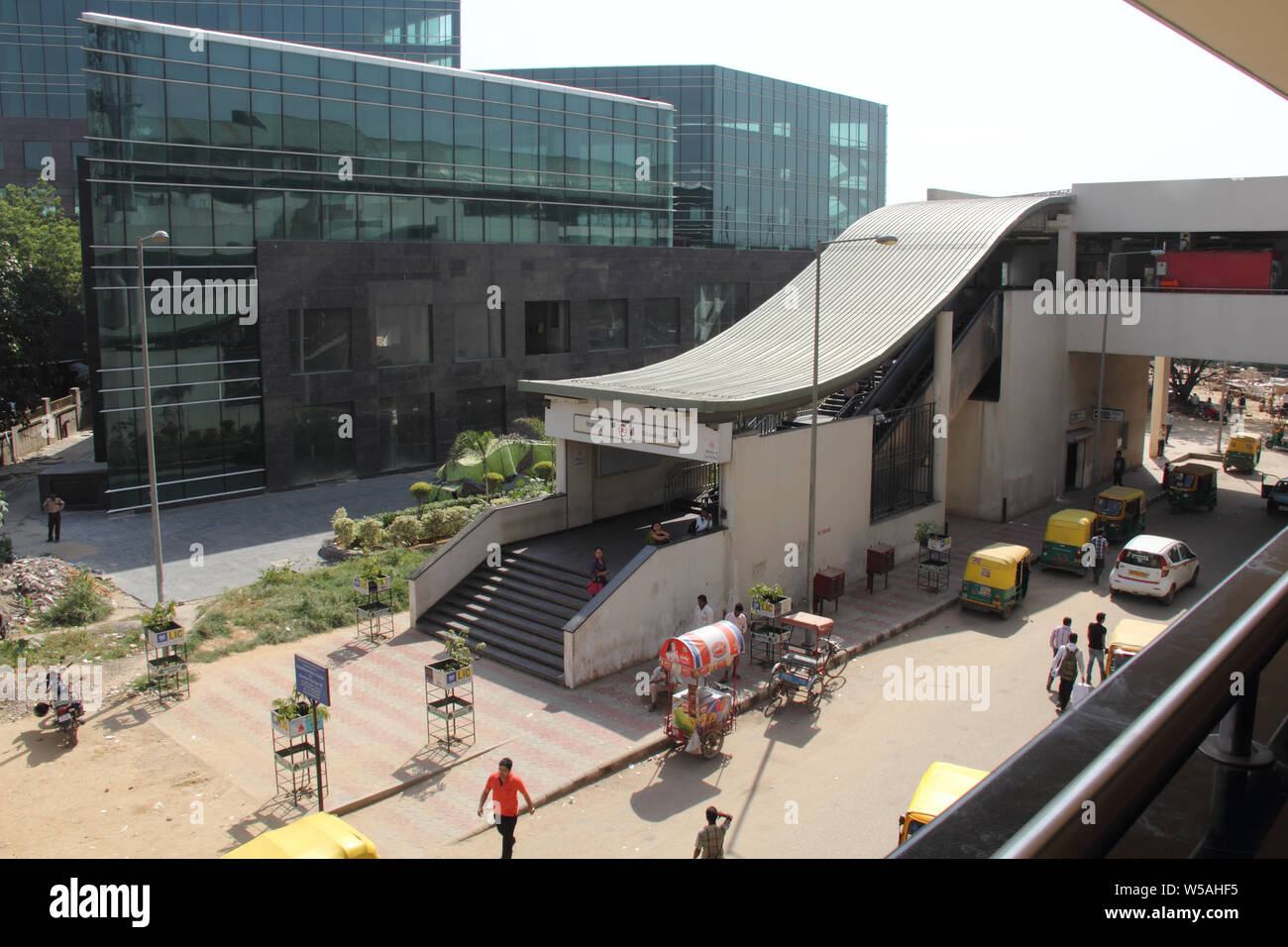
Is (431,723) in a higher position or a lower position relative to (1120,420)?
lower

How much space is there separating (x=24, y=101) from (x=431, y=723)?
72.8 meters

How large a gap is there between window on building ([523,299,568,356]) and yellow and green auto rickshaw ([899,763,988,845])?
31544mm

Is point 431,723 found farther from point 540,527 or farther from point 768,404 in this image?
point 768,404

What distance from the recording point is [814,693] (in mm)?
19031

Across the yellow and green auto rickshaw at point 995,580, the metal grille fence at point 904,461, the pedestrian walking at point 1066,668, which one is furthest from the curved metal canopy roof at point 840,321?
the pedestrian walking at point 1066,668

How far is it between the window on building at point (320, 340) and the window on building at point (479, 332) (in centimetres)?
473

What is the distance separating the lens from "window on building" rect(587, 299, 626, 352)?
145 feet

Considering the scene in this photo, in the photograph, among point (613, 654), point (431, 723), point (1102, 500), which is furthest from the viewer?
point (1102, 500)

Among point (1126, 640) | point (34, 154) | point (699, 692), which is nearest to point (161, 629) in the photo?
point (699, 692)

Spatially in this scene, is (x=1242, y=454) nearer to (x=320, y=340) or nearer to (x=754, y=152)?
(x=320, y=340)

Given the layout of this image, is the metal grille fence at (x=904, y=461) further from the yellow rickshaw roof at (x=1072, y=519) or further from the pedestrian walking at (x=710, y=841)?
the pedestrian walking at (x=710, y=841)

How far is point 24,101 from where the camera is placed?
233 ft

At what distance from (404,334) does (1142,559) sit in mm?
25848
